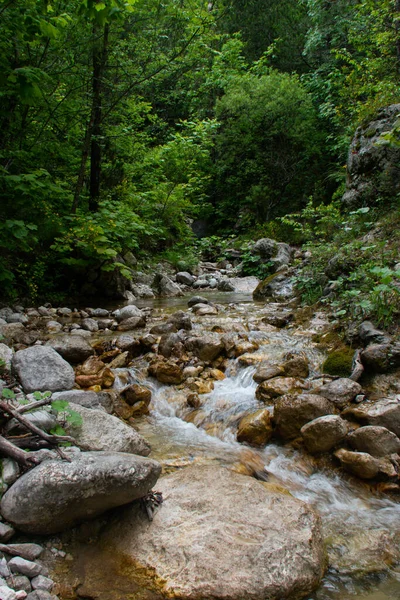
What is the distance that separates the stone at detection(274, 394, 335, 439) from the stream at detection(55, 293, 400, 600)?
170 millimetres

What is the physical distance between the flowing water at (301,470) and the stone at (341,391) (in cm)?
73

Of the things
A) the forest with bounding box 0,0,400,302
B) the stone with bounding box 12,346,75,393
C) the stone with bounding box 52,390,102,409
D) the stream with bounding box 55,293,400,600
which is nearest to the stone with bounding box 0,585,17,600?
the stream with bounding box 55,293,400,600

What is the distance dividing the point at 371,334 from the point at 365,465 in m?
1.92

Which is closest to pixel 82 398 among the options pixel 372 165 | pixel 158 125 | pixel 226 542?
pixel 226 542

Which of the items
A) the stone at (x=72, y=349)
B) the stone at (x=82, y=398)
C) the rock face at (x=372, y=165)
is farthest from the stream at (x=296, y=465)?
the rock face at (x=372, y=165)

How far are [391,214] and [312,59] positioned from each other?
15.3m

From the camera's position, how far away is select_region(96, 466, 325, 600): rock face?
186cm

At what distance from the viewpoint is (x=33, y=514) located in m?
1.89

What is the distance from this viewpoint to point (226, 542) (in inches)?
80.4

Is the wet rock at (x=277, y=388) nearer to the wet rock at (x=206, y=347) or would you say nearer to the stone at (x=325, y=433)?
the stone at (x=325, y=433)

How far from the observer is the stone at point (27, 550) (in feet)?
6.03

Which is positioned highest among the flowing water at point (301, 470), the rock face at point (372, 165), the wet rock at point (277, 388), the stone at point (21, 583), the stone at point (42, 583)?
the rock face at point (372, 165)

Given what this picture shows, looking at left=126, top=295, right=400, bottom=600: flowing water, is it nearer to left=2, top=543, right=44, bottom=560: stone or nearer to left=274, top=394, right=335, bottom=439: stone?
left=274, top=394, right=335, bottom=439: stone

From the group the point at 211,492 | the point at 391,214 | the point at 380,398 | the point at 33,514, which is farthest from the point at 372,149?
the point at 33,514
